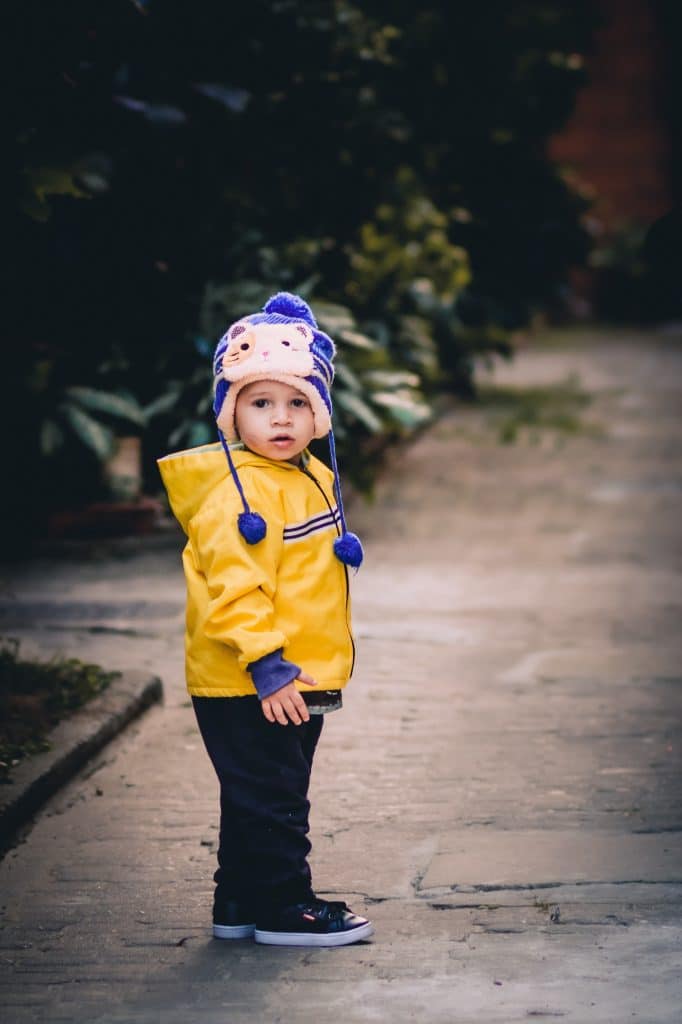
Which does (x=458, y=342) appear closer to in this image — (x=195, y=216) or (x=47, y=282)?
(x=195, y=216)

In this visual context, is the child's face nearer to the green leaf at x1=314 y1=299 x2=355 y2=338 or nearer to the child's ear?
the child's ear

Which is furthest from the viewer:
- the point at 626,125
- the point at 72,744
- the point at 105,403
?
the point at 626,125

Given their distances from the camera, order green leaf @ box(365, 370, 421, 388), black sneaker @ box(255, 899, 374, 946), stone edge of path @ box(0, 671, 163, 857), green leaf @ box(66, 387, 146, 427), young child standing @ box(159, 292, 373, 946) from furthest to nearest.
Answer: green leaf @ box(365, 370, 421, 388) < green leaf @ box(66, 387, 146, 427) < stone edge of path @ box(0, 671, 163, 857) < black sneaker @ box(255, 899, 374, 946) < young child standing @ box(159, 292, 373, 946)

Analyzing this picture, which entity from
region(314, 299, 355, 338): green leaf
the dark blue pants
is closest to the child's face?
the dark blue pants

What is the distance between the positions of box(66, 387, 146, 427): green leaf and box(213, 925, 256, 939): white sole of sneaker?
4095 mm

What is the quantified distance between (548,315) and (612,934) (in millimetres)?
23176

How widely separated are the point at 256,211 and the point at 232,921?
226 inches

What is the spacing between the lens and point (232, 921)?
13.6 ft

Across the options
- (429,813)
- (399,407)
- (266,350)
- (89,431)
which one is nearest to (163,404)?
(89,431)

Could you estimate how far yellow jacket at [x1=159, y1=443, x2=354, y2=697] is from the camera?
3859mm

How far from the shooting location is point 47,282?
6129mm

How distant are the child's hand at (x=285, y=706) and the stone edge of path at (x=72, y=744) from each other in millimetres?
1403

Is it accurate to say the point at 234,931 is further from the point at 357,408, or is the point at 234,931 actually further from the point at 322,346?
the point at 357,408

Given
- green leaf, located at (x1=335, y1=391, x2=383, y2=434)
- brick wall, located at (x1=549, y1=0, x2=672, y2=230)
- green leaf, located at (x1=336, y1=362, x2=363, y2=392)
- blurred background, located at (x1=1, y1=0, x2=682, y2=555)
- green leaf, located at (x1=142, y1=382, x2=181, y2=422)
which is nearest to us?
blurred background, located at (x1=1, y1=0, x2=682, y2=555)
